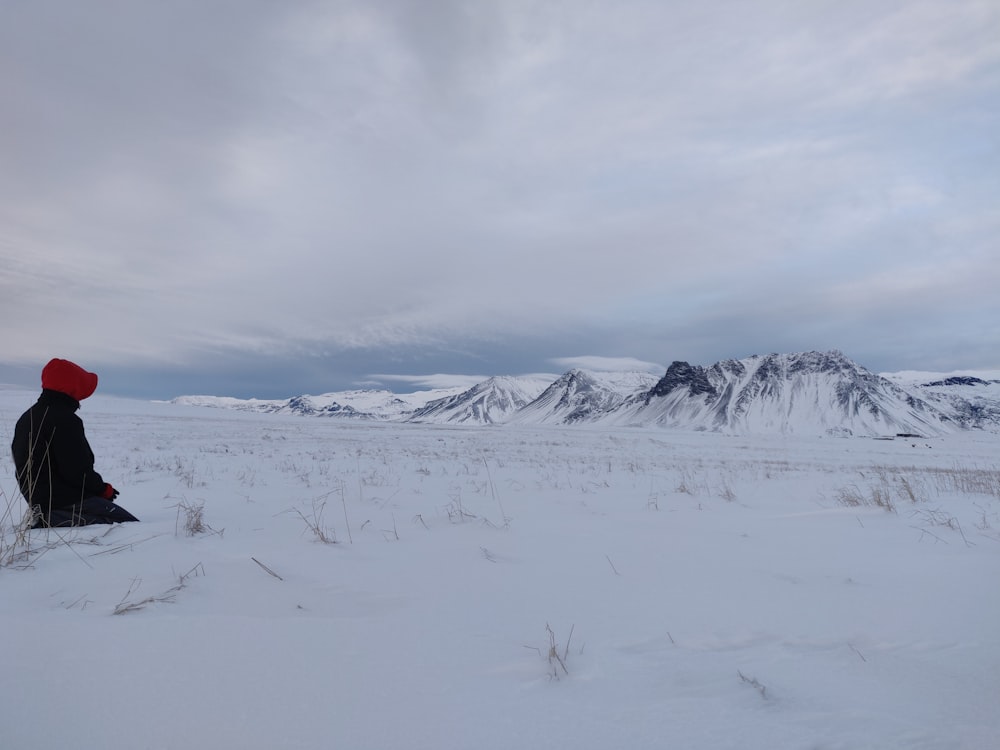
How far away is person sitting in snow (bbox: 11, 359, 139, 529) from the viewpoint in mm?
4738

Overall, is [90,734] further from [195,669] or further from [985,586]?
[985,586]

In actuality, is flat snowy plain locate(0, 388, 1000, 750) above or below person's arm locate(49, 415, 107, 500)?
below

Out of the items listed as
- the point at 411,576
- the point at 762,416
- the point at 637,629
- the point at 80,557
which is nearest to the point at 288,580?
the point at 411,576

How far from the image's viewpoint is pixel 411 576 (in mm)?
A: 3451

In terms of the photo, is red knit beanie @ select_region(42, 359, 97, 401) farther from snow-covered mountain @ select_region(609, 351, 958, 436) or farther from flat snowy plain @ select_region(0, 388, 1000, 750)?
snow-covered mountain @ select_region(609, 351, 958, 436)

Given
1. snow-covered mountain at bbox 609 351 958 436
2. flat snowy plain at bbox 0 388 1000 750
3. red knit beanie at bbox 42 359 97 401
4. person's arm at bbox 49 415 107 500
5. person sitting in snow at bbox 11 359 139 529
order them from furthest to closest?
snow-covered mountain at bbox 609 351 958 436 → red knit beanie at bbox 42 359 97 401 → person's arm at bbox 49 415 107 500 → person sitting in snow at bbox 11 359 139 529 → flat snowy plain at bbox 0 388 1000 750

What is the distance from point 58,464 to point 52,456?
93 millimetres

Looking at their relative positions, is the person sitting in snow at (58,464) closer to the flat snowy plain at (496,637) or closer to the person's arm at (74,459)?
the person's arm at (74,459)

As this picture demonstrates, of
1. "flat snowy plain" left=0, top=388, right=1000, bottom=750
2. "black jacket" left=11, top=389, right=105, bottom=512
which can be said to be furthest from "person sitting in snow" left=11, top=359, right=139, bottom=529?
"flat snowy plain" left=0, top=388, right=1000, bottom=750

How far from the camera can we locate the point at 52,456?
4.87m

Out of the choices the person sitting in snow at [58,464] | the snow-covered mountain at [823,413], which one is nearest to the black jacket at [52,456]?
the person sitting in snow at [58,464]

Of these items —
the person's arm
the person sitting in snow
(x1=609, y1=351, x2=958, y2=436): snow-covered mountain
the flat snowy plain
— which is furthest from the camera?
(x1=609, y1=351, x2=958, y2=436): snow-covered mountain

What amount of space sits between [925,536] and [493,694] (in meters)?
5.24

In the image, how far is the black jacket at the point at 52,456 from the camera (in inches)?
189
